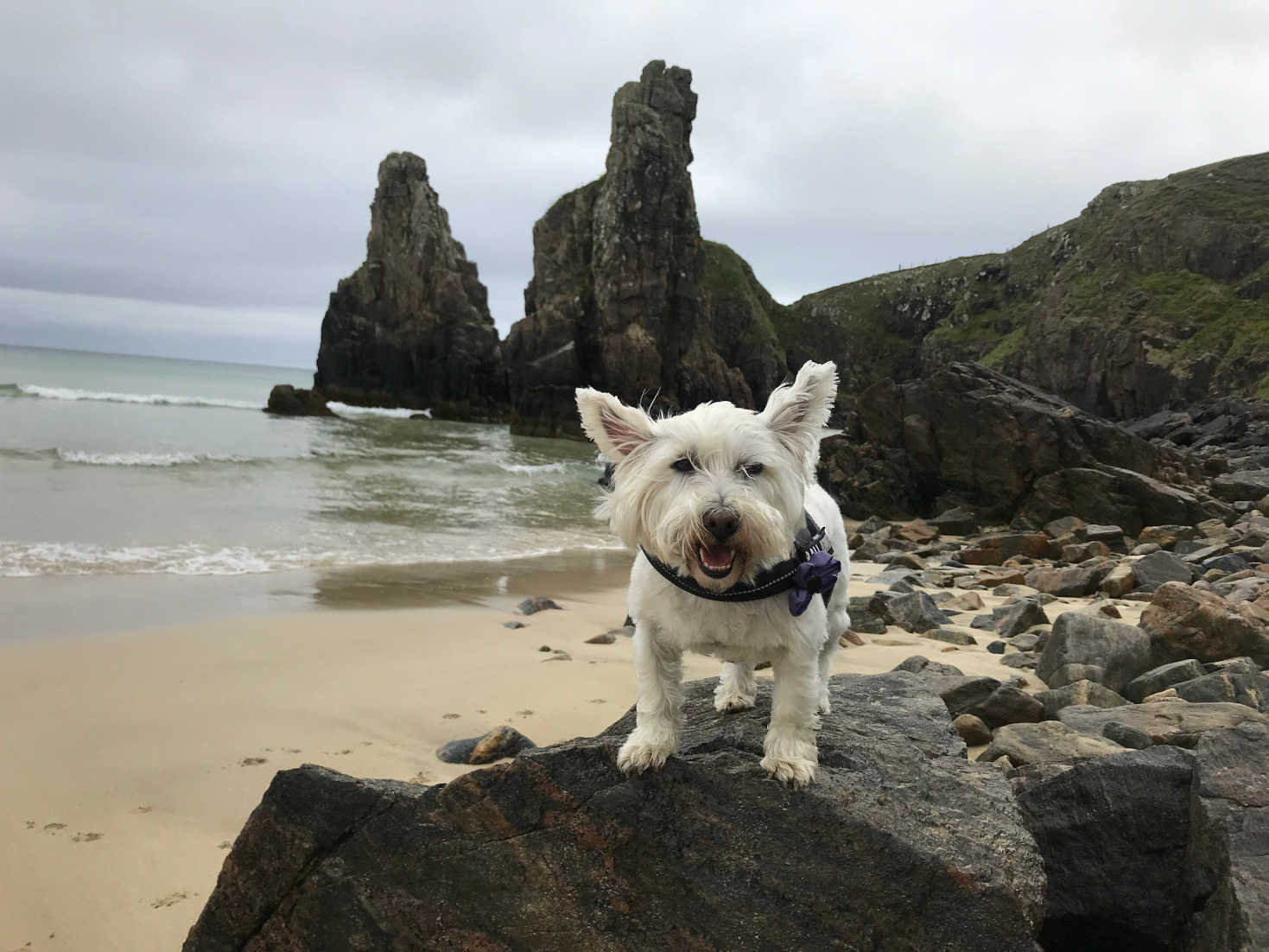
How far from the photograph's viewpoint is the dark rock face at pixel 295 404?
60688 mm

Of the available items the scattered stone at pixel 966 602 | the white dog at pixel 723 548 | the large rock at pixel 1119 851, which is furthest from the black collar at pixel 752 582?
the scattered stone at pixel 966 602

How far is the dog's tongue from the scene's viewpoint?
118 inches

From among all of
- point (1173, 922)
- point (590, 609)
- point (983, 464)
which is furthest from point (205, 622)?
point (983, 464)

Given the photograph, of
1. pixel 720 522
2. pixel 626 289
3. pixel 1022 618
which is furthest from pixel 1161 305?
pixel 720 522

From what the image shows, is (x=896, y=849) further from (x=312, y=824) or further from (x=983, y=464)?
(x=983, y=464)

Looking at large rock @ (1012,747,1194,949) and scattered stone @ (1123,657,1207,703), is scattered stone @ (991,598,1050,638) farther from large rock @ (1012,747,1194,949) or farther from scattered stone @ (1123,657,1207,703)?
large rock @ (1012,747,1194,949)

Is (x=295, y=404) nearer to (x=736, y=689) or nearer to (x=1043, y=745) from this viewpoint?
(x=736, y=689)

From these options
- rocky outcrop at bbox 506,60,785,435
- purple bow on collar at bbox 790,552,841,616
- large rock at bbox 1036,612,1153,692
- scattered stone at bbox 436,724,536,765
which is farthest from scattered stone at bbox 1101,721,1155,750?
rocky outcrop at bbox 506,60,785,435

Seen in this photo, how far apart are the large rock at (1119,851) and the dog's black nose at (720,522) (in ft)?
6.16

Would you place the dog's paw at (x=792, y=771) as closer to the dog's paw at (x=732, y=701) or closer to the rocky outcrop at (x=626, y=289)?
the dog's paw at (x=732, y=701)

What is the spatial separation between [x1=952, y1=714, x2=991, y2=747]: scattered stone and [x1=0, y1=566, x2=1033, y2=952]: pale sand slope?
1.78m

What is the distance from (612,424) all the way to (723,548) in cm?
72

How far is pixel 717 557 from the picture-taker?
3.00 metres

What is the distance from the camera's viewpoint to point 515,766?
3291 mm
